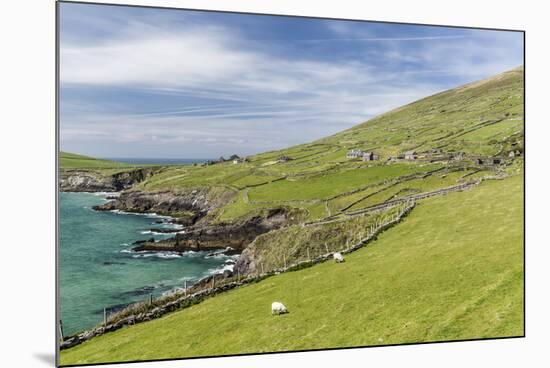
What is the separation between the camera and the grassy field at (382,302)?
13.4 m

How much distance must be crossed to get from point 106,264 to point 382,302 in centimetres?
934

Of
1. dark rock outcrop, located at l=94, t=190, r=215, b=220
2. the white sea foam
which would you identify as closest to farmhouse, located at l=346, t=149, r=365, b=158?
dark rock outcrop, located at l=94, t=190, r=215, b=220

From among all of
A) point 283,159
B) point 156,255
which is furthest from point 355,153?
point 156,255

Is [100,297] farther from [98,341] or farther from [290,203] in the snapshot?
[290,203]

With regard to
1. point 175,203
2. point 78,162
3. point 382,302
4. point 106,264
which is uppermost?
point 78,162

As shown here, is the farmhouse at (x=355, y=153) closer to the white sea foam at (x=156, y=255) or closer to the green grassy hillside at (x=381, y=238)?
the green grassy hillside at (x=381, y=238)

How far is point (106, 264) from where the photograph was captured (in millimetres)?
14422

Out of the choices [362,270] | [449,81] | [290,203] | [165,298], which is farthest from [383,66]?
[165,298]

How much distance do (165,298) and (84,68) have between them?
800 cm

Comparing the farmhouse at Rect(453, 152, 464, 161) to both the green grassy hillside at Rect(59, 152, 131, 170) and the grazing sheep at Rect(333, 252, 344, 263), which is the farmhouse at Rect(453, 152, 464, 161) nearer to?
the grazing sheep at Rect(333, 252, 344, 263)

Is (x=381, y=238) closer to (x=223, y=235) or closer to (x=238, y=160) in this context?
(x=223, y=235)

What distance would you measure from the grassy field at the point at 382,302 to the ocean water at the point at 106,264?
103 cm

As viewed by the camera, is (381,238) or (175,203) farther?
(381,238)

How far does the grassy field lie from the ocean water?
1.03 m
